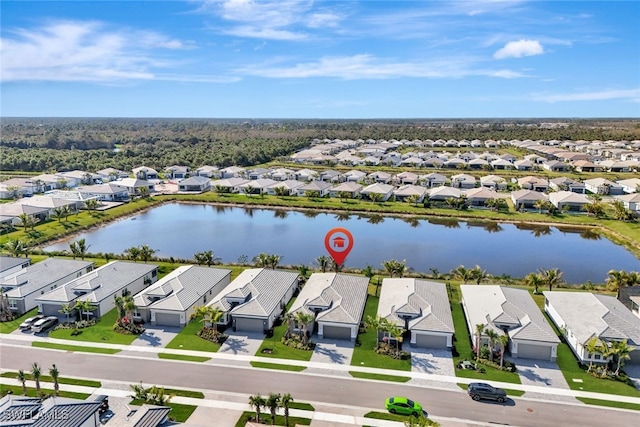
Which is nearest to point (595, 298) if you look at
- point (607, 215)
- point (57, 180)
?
point (607, 215)

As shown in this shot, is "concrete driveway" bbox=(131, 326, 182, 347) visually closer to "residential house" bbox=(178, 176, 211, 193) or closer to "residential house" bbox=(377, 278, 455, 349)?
"residential house" bbox=(377, 278, 455, 349)

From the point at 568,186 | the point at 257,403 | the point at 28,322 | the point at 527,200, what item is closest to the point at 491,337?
the point at 257,403

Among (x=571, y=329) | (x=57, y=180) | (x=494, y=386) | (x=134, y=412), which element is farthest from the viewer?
(x=57, y=180)

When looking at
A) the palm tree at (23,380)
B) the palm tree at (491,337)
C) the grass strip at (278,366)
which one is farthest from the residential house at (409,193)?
the palm tree at (23,380)

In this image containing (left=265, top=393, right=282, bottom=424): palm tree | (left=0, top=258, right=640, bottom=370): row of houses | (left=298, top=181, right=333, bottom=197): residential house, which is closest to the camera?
(left=265, top=393, right=282, bottom=424): palm tree

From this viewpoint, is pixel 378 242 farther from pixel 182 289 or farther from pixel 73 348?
pixel 73 348

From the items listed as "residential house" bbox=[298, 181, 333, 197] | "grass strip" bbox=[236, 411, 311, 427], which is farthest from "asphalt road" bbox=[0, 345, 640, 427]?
"residential house" bbox=[298, 181, 333, 197]

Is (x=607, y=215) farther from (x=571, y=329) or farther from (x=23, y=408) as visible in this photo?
(x=23, y=408)
